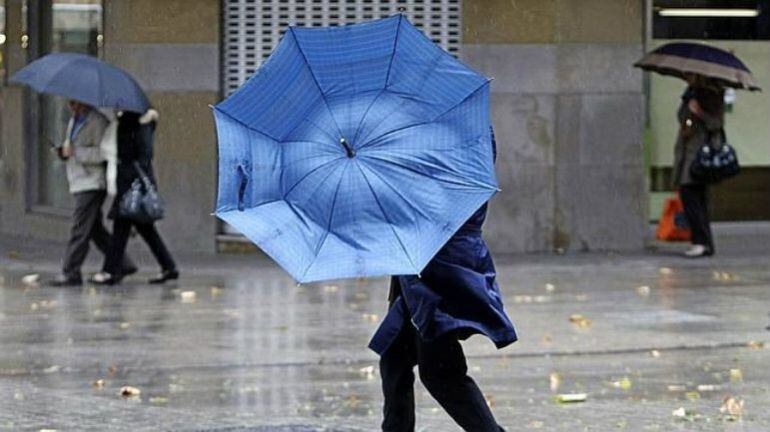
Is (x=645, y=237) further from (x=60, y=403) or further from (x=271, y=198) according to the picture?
(x=271, y=198)

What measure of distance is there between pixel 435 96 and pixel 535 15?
10471 millimetres

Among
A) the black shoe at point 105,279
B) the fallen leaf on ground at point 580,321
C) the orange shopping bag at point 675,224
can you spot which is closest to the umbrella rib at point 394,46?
the fallen leaf on ground at point 580,321

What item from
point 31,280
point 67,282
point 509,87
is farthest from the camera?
point 509,87

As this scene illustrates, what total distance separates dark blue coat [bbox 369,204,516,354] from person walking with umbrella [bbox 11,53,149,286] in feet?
23.1

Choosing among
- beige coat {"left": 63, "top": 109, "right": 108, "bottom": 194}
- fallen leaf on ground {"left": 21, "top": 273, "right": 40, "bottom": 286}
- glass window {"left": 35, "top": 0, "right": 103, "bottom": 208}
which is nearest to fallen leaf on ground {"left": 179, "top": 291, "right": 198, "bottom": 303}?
beige coat {"left": 63, "top": 109, "right": 108, "bottom": 194}

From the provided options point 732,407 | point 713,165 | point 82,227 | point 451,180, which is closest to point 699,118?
point 713,165

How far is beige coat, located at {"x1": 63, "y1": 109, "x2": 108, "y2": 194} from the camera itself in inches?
552

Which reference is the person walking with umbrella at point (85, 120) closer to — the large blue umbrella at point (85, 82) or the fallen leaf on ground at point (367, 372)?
the large blue umbrella at point (85, 82)

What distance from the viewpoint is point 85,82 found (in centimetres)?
1346

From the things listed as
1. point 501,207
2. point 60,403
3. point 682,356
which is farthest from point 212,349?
point 501,207

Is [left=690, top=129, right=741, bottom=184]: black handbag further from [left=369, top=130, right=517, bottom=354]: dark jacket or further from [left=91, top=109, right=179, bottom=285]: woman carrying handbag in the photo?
[left=369, top=130, right=517, bottom=354]: dark jacket

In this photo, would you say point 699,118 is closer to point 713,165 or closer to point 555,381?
point 713,165

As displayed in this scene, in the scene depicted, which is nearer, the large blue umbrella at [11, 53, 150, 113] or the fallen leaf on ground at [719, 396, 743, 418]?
the fallen leaf on ground at [719, 396, 743, 418]

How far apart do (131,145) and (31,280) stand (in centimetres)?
161
